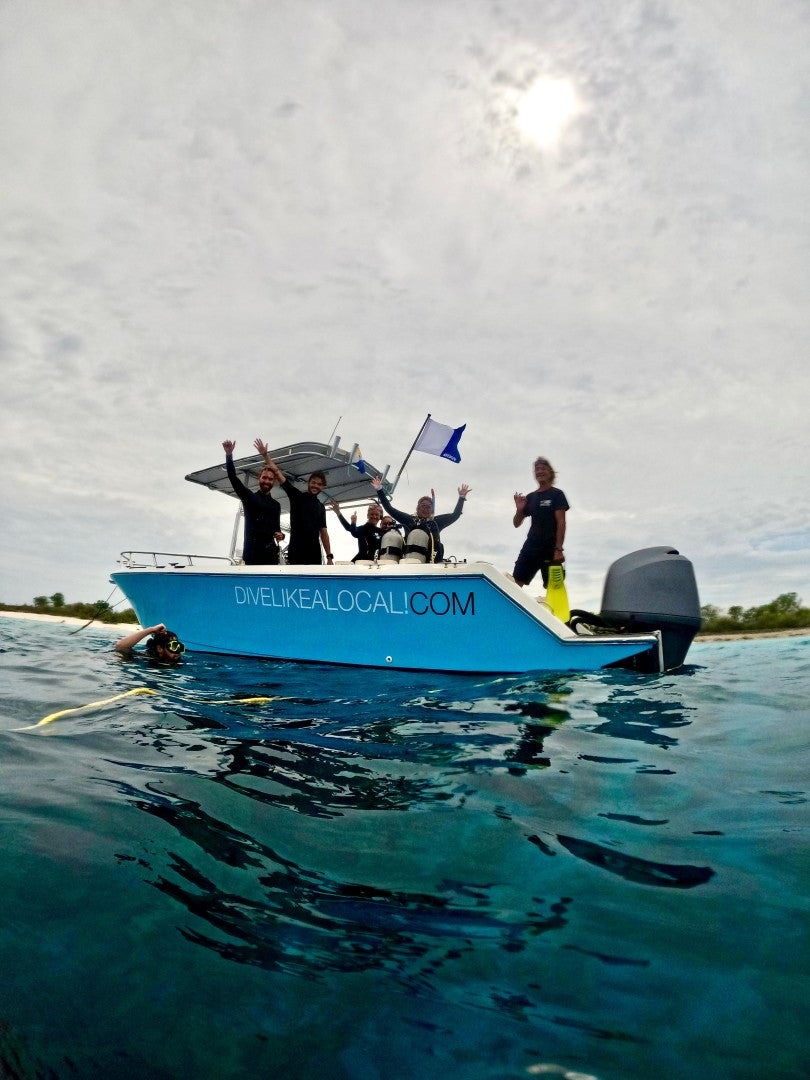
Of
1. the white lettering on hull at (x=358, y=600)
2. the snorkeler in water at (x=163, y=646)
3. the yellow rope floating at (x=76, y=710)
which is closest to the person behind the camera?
the yellow rope floating at (x=76, y=710)

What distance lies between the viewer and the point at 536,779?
8.91 ft

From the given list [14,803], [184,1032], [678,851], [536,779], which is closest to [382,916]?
[184,1032]

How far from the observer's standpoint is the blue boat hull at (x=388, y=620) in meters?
6.28

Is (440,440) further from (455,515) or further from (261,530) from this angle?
(261,530)

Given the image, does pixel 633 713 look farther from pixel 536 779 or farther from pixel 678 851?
pixel 678 851

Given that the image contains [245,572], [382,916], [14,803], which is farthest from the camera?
[245,572]

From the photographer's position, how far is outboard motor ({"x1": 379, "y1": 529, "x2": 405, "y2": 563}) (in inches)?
293

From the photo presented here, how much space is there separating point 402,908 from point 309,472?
818cm

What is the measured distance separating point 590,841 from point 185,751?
81.7 inches

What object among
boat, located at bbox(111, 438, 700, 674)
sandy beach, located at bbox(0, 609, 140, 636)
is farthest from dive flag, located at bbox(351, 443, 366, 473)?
sandy beach, located at bbox(0, 609, 140, 636)

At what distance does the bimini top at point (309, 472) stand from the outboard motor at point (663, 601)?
421 centimetres

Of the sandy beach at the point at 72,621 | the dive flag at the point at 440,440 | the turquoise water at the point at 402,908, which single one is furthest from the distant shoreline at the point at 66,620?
the turquoise water at the point at 402,908

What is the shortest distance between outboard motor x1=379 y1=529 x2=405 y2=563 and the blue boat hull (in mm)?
598

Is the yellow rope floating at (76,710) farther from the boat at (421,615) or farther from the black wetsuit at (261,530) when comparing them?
the black wetsuit at (261,530)
